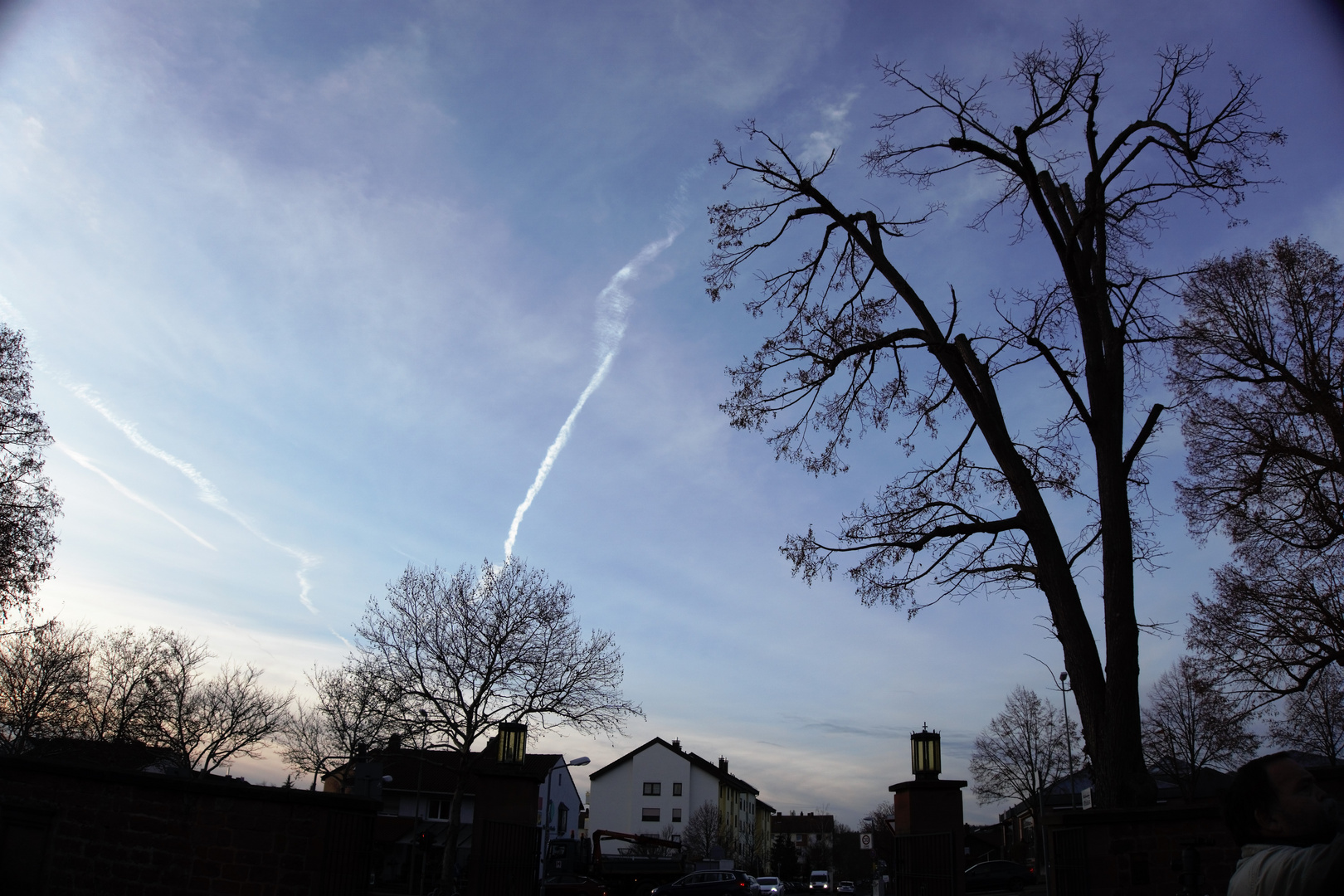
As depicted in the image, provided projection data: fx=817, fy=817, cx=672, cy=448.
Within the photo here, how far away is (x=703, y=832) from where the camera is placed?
6075cm

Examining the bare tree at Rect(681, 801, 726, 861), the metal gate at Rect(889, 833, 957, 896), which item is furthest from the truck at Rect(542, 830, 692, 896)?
the metal gate at Rect(889, 833, 957, 896)

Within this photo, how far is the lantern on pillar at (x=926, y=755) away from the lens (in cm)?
1014

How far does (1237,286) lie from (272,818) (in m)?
18.5

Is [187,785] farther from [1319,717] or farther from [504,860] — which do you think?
[1319,717]

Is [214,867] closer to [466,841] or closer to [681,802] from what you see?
[466,841]

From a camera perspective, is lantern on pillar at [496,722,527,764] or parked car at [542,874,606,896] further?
parked car at [542,874,606,896]

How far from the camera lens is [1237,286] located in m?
16.1

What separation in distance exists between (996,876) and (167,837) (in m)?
30.4

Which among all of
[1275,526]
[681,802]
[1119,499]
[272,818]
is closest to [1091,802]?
[1119,499]

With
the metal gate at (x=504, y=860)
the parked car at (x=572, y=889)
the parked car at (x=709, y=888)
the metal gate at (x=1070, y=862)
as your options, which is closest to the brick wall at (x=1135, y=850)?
the metal gate at (x=1070, y=862)

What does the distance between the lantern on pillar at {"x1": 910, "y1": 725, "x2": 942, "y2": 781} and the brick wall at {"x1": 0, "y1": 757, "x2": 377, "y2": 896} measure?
6595mm

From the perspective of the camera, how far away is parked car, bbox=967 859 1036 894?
30.0 metres

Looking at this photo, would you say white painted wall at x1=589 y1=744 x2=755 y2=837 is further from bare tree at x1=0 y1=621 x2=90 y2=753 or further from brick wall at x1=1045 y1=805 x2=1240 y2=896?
brick wall at x1=1045 y1=805 x2=1240 y2=896

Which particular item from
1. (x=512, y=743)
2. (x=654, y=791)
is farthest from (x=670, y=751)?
(x=512, y=743)
